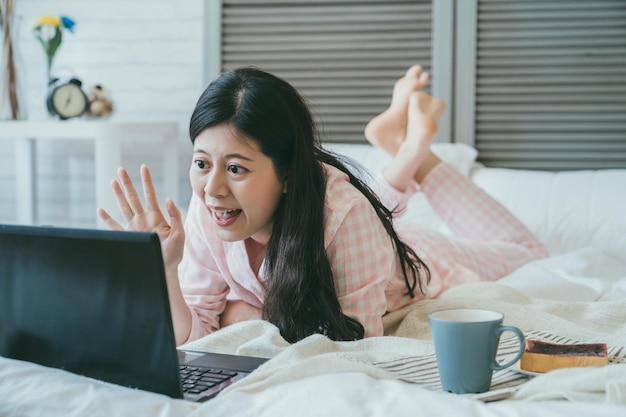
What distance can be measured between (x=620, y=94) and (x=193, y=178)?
178 cm

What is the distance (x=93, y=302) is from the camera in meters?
0.86

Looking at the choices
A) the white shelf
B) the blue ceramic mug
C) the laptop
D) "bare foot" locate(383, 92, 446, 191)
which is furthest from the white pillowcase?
the laptop

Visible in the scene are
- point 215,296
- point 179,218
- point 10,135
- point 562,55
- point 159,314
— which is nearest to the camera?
point 159,314

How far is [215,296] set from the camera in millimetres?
1442

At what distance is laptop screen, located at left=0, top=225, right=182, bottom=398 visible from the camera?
822mm

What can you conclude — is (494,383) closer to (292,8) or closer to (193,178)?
(193,178)

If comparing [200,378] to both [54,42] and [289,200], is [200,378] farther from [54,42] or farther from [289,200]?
[54,42]

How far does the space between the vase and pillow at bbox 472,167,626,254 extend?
1440mm

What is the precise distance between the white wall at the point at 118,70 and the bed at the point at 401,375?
1503 millimetres

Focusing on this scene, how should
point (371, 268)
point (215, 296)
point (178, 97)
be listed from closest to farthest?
1. point (371, 268)
2. point (215, 296)
3. point (178, 97)

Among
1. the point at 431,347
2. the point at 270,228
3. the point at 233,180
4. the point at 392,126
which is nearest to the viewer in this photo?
the point at 431,347

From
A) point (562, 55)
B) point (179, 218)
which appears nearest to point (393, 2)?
point (562, 55)

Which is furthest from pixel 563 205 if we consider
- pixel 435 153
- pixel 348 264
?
pixel 348 264

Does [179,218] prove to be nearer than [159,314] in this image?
No
